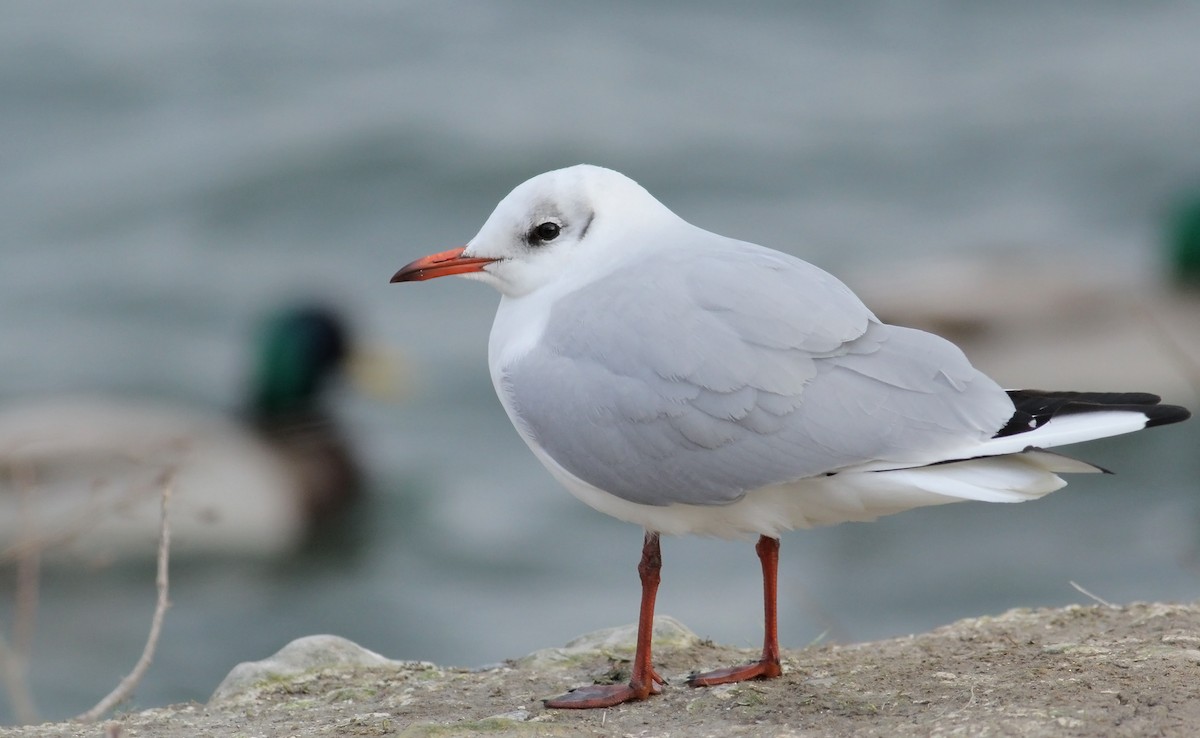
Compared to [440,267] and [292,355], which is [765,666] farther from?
[292,355]

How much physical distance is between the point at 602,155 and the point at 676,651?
967 cm

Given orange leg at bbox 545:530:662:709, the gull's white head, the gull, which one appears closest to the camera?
the gull

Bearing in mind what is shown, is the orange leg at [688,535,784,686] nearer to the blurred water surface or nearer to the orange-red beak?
the orange-red beak

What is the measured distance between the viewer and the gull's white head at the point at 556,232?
4.09m

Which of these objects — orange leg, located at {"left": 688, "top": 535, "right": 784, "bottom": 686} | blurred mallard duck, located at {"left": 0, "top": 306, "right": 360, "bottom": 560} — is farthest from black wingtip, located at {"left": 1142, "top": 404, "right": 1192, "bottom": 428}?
blurred mallard duck, located at {"left": 0, "top": 306, "right": 360, "bottom": 560}

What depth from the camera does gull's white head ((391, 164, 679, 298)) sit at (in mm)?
4090

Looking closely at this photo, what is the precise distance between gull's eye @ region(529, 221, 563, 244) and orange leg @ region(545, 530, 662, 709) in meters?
0.86

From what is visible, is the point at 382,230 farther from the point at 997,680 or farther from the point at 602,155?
the point at 997,680

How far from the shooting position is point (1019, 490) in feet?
11.2

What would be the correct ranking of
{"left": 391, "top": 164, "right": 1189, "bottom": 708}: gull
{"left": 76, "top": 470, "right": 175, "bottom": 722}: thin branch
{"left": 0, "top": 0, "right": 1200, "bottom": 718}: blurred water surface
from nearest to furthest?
1. {"left": 391, "top": 164, "right": 1189, "bottom": 708}: gull
2. {"left": 76, "top": 470, "right": 175, "bottom": 722}: thin branch
3. {"left": 0, "top": 0, "right": 1200, "bottom": 718}: blurred water surface

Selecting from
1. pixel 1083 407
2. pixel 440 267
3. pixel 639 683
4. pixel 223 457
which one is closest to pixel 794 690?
pixel 639 683

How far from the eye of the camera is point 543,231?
4.11m

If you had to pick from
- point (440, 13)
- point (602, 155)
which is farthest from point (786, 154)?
point (440, 13)

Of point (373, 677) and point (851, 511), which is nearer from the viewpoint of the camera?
point (851, 511)
